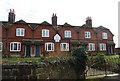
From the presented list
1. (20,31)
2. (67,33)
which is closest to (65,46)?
(67,33)

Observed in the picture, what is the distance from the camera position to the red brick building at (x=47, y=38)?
2198 centimetres

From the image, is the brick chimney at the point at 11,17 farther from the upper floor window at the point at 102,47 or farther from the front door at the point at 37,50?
the upper floor window at the point at 102,47

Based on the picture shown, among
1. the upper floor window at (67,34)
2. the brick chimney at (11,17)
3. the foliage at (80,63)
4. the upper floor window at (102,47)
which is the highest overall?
the brick chimney at (11,17)

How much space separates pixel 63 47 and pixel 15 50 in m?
10.4

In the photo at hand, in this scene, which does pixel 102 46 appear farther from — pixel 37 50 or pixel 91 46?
pixel 37 50

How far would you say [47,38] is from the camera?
79.8 ft

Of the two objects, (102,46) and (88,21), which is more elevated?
(88,21)

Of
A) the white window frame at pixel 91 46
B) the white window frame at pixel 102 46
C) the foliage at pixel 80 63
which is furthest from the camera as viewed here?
the white window frame at pixel 102 46

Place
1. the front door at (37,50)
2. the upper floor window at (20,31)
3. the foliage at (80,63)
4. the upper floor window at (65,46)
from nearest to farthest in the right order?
the foliage at (80,63) → the upper floor window at (20,31) → the front door at (37,50) → the upper floor window at (65,46)

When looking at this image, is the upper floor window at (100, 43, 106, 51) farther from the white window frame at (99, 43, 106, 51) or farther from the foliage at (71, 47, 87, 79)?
the foliage at (71, 47, 87, 79)

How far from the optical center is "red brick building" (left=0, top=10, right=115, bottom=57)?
22.0 metres

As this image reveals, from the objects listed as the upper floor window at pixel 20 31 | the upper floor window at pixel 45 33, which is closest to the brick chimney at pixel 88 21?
the upper floor window at pixel 45 33

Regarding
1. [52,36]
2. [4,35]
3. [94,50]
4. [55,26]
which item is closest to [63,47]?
Answer: [52,36]

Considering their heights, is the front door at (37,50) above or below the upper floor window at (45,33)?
below
